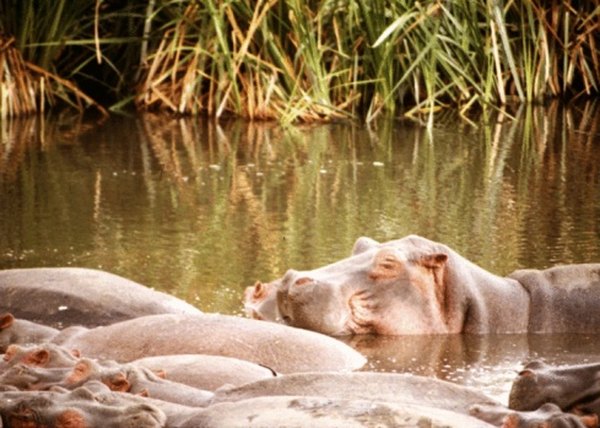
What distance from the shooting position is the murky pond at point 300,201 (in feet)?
19.8

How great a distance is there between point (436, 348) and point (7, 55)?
24.4ft

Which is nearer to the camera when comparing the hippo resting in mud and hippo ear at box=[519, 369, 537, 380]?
hippo ear at box=[519, 369, 537, 380]

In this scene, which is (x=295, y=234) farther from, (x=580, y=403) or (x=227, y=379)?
(x=580, y=403)

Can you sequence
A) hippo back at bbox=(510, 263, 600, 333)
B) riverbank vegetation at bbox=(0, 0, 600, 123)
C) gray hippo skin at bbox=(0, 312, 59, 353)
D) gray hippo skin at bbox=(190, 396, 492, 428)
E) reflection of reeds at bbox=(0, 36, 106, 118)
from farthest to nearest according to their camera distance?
riverbank vegetation at bbox=(0, 0, 600, 123) < reflection of reeds at bbox=(0, 36, 106, 118) < hippo back at bbox=(510, 263, 600, 333) < gray hippo skin at bbox=(0, 312, 59, 353) < gray hippo skin at bbox=(190, 396, 492, 428)

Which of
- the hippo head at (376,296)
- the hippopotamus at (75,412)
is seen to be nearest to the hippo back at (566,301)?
the hippo head at (376,296)

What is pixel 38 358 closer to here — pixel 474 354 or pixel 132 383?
pixel 132 383

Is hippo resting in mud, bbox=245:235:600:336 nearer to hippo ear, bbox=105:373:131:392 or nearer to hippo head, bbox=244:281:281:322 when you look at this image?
hippo head, bbox=244:281:281:322

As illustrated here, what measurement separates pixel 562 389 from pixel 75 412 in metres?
1.10

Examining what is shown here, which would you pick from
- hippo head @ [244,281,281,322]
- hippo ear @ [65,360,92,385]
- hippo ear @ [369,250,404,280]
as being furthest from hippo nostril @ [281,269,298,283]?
hippo ear @ [65,360,92,385]

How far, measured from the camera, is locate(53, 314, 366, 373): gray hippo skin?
4684mm

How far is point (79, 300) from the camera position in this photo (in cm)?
536

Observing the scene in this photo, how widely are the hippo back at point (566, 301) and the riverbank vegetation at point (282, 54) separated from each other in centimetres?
627

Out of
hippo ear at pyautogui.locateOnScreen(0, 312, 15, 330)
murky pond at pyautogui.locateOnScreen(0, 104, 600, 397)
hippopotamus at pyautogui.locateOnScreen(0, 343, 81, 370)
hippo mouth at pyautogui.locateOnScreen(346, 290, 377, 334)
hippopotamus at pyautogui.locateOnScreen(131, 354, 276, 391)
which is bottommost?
murky pond at pyautogui.locateOnScreen(0, 104, 600, 397)

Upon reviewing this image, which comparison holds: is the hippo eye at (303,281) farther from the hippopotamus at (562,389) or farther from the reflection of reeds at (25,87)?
the reflection of reeds at (25,87)
